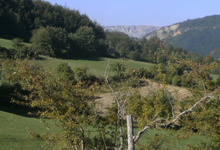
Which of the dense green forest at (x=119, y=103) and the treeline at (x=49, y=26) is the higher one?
the treeline at (x=49, y=26)

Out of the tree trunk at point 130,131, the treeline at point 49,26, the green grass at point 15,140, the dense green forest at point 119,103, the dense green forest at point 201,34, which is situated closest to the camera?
the tree trunk at point 130,131

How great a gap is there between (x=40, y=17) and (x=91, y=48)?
2189 cm

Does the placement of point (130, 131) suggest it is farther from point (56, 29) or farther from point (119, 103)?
point (56, 29)

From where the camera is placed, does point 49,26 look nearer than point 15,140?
No

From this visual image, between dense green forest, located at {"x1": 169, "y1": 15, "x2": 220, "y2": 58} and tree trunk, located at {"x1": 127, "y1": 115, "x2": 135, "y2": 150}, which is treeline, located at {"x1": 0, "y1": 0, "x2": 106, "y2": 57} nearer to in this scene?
tree trunk, located at {"x1": 127, "y1": 115, "x2": 135, "y2": 150}

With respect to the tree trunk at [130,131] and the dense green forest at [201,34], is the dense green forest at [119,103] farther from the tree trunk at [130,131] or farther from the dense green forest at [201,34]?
the dense green forest at [201,34]

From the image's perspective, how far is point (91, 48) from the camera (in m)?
67.7

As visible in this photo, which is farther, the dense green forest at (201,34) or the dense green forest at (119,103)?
the dense green forest at (201,34)

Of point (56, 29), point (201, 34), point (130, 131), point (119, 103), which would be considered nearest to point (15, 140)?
point (119, 103)

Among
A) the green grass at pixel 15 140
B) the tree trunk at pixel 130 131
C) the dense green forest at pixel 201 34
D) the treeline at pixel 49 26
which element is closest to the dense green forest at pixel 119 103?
the tree trunk at pixel 130 131

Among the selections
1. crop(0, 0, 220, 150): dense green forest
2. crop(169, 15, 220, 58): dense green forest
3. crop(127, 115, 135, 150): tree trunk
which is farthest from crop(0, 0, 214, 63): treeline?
crop(169, 15, 220, 58): dense green forest

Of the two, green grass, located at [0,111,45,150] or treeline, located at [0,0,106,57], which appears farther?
treeline, located at [0,0,106,57]

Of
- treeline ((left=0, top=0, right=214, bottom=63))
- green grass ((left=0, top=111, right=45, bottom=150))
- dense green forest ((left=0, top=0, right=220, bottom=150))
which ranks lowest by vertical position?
green grass ((left=0, top=111, right=45, bottom=150))

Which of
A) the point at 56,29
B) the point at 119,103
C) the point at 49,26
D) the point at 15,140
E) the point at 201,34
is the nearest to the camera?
the point at 119,103
